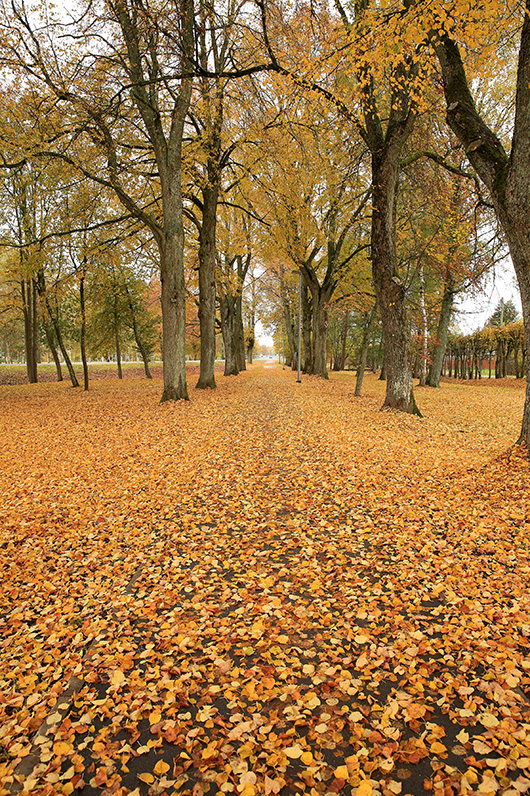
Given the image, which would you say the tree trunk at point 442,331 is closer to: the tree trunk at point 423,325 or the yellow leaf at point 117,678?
the tree trunk at point 423,325

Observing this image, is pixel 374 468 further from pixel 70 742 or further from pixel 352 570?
pixel 70 742

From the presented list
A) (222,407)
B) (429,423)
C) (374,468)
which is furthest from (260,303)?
(374,468)

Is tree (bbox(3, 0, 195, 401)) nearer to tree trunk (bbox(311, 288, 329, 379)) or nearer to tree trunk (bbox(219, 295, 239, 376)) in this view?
tree trunk (bbox(311, 288, 329, 379))

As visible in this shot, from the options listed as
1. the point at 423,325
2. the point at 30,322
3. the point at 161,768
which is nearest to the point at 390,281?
the point at 423,325

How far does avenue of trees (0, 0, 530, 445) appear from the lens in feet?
19.5

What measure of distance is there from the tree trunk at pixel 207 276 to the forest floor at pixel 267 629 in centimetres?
1172

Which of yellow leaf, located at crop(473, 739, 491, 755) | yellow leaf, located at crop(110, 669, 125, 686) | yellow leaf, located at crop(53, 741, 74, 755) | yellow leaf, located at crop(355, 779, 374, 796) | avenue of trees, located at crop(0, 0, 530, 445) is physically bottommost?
yellow leaf, located at crop(53, 741, 74, 755)

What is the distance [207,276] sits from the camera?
16828mm

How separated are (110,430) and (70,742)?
771cm

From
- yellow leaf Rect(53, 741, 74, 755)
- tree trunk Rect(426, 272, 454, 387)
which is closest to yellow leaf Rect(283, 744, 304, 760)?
yellow leaf Rect(53, 741, 74, 755)

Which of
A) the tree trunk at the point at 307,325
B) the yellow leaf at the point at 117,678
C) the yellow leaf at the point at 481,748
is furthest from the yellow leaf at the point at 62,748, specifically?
the tree trunk at the point at 307,325

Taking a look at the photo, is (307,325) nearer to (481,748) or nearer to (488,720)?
(488,720)

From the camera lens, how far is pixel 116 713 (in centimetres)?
219

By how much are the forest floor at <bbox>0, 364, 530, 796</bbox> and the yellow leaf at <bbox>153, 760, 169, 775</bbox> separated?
0.04ft
